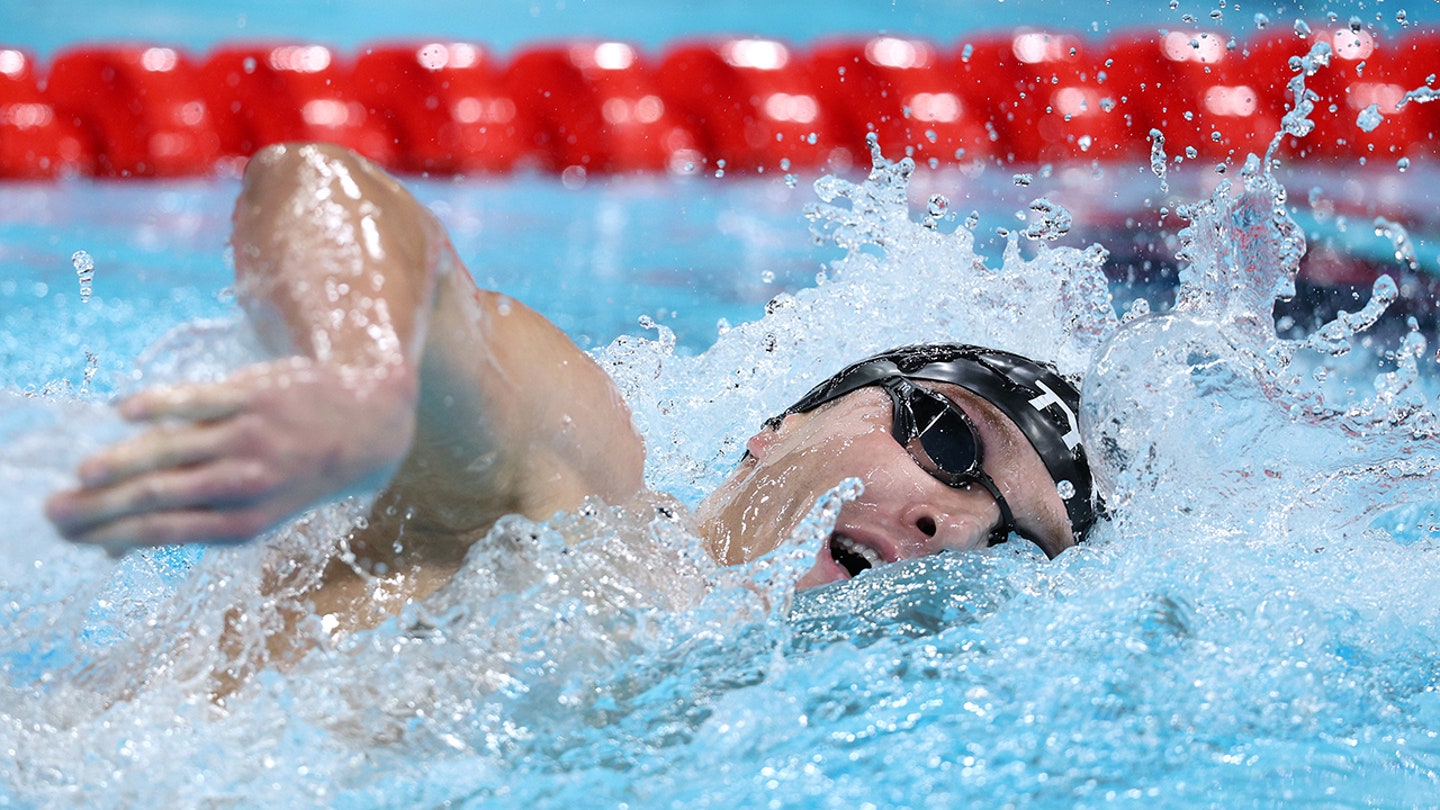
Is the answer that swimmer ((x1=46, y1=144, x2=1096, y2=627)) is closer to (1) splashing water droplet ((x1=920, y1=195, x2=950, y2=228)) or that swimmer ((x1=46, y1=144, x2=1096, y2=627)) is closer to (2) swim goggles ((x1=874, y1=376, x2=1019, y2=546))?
(2) swim goggles ((x1=874, y1=376, x2=1019, y2=546))

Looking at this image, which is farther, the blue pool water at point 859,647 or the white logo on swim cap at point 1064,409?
the white logo on swim cap at point 1064,409

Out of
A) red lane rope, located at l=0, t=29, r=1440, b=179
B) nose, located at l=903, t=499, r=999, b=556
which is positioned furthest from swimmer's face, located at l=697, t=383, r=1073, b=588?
red lane rope, located at l=0, t=29, r=1440, b=179

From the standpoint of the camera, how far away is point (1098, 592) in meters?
1.36

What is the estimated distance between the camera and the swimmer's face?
54.8 inches

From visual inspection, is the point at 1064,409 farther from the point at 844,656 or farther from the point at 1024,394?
the point at 844,656

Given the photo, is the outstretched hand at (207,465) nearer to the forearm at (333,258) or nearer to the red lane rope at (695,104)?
the forearm at (333,258)

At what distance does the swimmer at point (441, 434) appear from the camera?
690 mm

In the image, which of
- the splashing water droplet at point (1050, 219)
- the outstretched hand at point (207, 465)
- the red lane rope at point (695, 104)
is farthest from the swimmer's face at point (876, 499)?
the red lane rope at point (695, 104)

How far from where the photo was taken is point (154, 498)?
683 mm

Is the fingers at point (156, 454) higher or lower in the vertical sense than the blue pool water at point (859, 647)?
higher

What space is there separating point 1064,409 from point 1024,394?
5 cm

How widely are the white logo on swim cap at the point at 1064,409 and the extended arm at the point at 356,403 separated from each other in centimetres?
48

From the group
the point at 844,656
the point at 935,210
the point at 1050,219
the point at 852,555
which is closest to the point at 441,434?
the point at 844,656

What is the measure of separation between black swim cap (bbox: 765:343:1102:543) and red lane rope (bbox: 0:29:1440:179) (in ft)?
11.8
